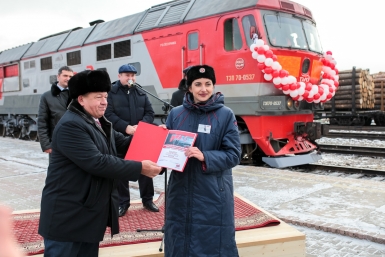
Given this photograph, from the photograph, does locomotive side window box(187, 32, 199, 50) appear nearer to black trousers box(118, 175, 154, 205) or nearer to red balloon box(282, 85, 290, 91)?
red balloon box(282, 85, 290, 91)

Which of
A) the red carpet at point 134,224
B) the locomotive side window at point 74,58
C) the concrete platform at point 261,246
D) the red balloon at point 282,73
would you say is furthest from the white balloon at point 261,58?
the locomotive side window at point 74,58

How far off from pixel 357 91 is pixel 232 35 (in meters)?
11.0

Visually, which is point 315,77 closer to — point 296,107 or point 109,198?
point 296,107

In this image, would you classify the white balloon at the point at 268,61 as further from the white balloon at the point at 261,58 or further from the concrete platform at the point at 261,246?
the concrete platform at the point at 261,246

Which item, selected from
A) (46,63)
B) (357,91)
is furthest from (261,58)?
(357,91)

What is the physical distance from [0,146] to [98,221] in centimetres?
1112

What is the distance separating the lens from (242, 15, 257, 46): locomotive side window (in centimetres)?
777

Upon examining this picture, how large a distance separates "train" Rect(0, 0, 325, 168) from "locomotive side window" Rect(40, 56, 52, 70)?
10.5 ft

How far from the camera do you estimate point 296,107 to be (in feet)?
26.3

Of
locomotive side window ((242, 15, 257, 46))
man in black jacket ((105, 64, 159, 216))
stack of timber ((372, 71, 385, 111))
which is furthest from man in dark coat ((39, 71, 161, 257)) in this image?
stack of timber ((372, 71, 385, 111))

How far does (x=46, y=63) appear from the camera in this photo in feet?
44.2

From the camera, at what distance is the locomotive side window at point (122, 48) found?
33.1 feet

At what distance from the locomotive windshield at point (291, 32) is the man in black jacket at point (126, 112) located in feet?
13.2

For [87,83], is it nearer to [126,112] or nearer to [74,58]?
[126,112]
